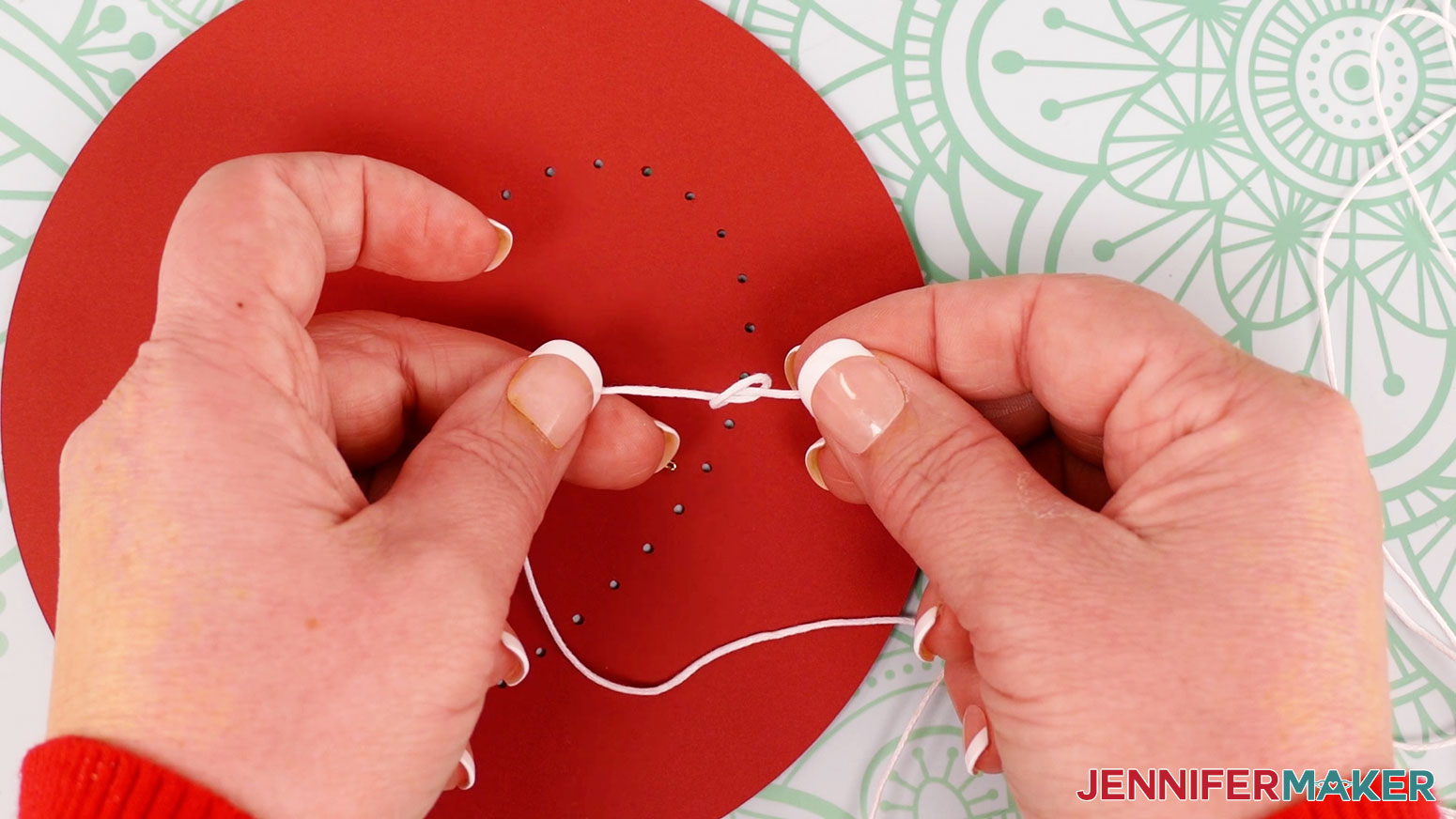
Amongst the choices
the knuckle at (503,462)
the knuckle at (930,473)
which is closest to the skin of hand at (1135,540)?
the knuckle at (930,473)

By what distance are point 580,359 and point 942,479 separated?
28 centimetres

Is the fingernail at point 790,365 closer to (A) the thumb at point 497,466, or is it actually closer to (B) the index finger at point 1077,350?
(B) the index finger at point 1077,350

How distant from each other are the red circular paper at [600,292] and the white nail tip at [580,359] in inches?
4.1

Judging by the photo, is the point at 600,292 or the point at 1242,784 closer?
the point at 1242,784

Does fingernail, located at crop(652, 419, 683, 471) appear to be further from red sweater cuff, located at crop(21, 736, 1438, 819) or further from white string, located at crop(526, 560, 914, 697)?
red sweater cuff, located at crop(21, 736, 1438, 819)

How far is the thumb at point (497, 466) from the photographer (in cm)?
56

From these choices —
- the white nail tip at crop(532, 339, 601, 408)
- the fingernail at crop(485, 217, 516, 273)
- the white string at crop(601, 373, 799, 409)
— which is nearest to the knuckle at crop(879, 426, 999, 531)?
the white string at crop(601, 373, 799, 409)

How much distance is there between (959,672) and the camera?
2.38ft

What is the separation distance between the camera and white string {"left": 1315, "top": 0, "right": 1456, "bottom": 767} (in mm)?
804

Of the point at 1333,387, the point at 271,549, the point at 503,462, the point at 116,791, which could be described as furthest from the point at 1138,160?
the point at 116,791

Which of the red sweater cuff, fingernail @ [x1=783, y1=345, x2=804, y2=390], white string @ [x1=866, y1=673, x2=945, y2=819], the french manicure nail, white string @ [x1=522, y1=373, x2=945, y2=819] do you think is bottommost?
white string @ [x1=866, y1=673, x2=945, y2=819]

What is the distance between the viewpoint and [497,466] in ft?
1.97

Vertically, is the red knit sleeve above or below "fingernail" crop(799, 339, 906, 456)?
below

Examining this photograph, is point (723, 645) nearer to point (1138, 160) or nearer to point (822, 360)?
point (822, 360)
